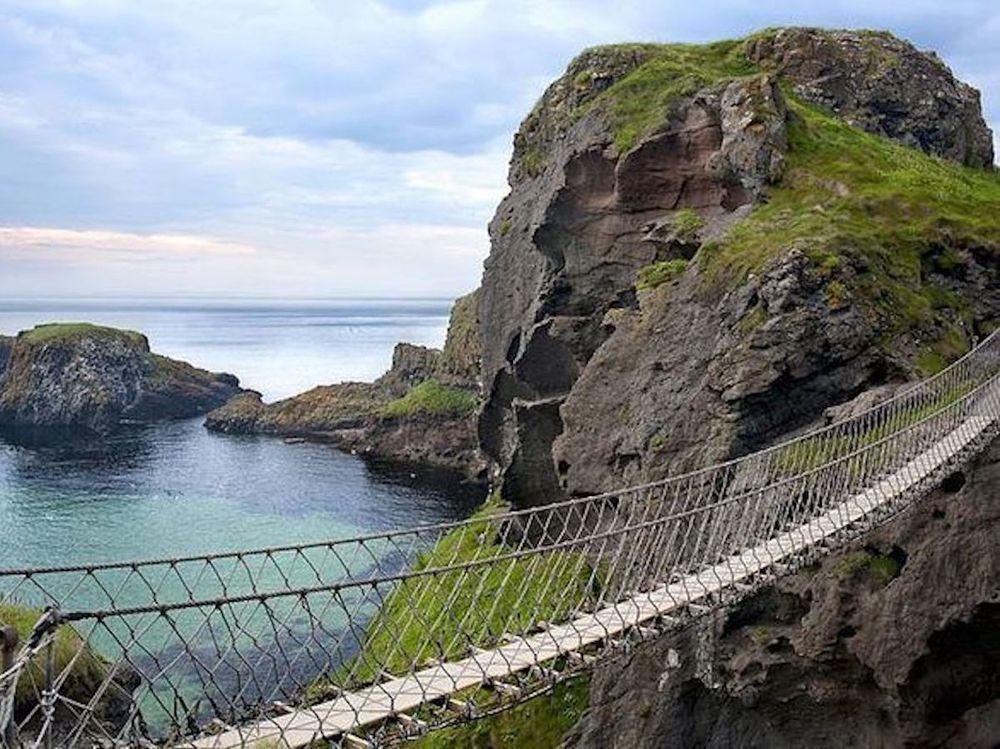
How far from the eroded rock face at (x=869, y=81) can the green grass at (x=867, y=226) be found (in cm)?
649

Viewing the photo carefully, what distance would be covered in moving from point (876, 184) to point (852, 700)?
12.5 metres

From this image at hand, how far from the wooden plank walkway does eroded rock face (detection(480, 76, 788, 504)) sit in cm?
1029

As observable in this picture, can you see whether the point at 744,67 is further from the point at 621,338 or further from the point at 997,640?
the point at 997,640

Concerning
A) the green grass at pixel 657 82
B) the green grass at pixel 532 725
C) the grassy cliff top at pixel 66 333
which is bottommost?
the green grass at pixel 532 725

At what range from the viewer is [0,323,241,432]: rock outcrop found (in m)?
79.0

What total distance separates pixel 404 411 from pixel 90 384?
3172 cm

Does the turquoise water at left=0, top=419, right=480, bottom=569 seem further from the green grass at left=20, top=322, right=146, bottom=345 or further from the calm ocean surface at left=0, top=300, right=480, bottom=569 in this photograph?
the green grass at left=20, top=322, right=146, bottom=345

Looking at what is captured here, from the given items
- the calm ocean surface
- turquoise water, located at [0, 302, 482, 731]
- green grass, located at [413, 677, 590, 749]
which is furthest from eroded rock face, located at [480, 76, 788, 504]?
the calm ocean surface

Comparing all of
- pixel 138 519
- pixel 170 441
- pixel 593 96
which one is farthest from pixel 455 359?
pixel 593 96

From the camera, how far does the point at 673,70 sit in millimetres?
27422

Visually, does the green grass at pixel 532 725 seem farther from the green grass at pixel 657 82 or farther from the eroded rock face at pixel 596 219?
the green grass at pixel 657 82

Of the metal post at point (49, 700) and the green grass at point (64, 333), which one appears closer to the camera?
the metal post at point (49, 700)

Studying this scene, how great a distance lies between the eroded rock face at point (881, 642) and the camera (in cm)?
Result: 1301

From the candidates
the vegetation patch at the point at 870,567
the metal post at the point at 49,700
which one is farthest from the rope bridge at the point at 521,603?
the vegetation patch at the point at 870,567
